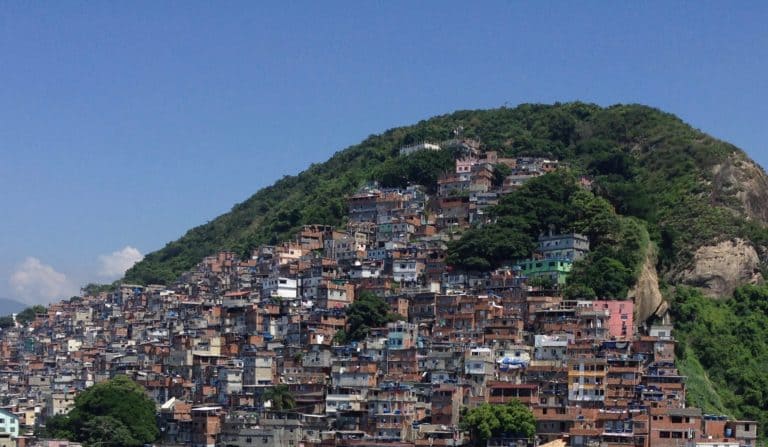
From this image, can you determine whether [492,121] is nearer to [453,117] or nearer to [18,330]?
[453,117]

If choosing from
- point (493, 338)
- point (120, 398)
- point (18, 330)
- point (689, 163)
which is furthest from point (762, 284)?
point (18, 330)

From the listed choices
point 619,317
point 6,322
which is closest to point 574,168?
point 619,317

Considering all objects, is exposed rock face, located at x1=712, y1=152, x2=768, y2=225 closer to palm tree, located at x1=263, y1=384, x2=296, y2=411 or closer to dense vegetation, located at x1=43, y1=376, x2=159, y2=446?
palm tree, located at x1=263, y1=384, x2=296, y2=411

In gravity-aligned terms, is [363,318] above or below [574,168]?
below

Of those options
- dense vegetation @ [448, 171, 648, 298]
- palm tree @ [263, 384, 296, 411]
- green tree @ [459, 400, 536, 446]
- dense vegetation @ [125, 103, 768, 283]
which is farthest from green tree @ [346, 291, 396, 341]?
dense vegetation @ [125, 103, 768, 283]

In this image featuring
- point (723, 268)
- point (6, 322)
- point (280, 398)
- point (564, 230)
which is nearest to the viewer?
point (280, 398)

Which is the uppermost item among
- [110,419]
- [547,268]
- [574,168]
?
[574,168]

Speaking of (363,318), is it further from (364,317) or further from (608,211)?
(608,211)
